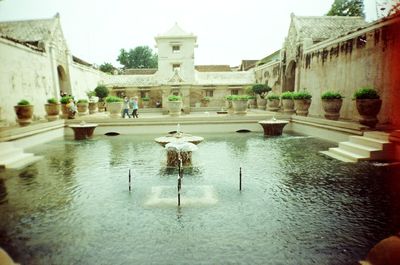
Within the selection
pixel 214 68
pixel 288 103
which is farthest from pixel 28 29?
pixel 214 68

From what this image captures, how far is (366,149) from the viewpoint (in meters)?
8.81

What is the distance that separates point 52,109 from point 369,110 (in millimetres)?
16338

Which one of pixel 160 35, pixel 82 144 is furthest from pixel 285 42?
pixel 82 144

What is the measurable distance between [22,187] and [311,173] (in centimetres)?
749

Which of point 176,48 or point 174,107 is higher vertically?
point 176,48

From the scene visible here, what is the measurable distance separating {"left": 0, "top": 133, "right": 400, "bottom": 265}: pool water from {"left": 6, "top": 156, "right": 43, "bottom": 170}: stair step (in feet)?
2.33

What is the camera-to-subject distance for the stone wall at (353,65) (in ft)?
41.5

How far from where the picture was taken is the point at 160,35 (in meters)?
33.2

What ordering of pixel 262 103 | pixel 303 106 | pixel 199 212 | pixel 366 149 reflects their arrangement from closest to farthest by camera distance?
pixel 199 212, pixel 366 149, pixel 303 106, pixel 262 103

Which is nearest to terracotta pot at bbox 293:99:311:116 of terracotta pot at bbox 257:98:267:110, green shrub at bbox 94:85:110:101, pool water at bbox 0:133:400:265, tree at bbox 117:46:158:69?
pool water at bbox 0:133:400:265

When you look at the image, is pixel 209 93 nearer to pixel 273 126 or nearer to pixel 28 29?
pixel 28 29

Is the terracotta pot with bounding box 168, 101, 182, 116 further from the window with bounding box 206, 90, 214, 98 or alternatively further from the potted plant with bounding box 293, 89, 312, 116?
the window with bounding box 206, 90, 214, 98

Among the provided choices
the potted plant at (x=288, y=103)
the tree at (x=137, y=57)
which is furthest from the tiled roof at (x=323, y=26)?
the tree at (x=137, y=57)

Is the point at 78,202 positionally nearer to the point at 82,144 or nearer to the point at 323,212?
the point at 323,212
